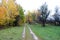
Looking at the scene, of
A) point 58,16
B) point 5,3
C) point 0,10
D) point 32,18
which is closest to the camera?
point 0,10

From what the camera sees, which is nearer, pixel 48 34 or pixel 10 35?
pixel 10 35

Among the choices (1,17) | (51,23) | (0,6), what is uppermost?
(0,6)

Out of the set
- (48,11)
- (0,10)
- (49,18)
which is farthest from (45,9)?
(0,10)

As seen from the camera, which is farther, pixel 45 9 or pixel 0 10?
pixel 45 9

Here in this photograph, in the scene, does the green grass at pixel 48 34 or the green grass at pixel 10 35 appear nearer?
the green grass at pixel 10 35

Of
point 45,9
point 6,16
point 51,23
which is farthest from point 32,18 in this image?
point 6,16

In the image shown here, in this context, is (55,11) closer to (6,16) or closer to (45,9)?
(45,9)

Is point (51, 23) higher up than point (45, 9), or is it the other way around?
point (45, 9)

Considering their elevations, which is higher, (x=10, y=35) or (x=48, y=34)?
(x=10, y=35)

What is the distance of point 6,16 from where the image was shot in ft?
117

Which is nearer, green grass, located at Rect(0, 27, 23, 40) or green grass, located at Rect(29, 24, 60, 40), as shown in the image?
green grass, located at Rect(0, 27, 23, 40)

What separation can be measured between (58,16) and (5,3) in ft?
83.2

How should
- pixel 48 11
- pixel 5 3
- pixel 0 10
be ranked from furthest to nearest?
pixel 48 11, pixel 5 3, pixel 0 10

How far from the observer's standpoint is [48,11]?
5181 centimetres
